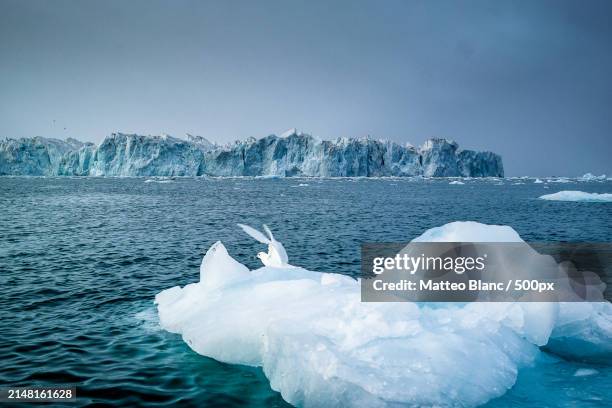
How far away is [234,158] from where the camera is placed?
139500 mm

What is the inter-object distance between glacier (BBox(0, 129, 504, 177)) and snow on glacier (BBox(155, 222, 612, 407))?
5076 inches

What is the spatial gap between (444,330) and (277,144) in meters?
134

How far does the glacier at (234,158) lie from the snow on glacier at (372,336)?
128938 millimetres

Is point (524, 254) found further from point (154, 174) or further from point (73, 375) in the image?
point (154, 174)

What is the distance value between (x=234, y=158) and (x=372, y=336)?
449 feet

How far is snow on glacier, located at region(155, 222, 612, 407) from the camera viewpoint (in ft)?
18.2

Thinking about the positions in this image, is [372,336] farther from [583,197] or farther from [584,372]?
[583,197]

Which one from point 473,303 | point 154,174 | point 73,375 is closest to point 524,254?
point 473,303
